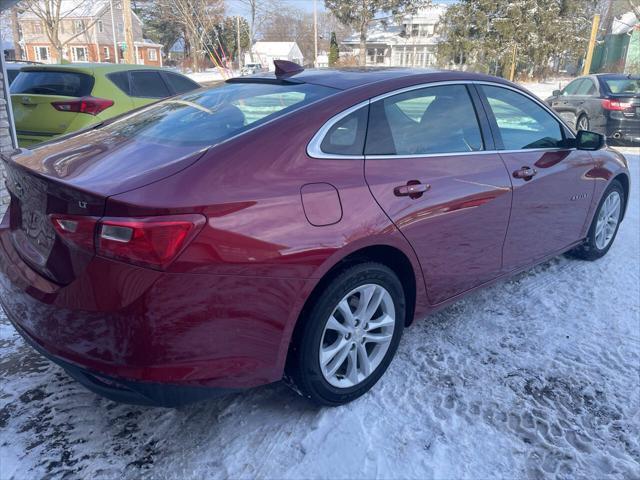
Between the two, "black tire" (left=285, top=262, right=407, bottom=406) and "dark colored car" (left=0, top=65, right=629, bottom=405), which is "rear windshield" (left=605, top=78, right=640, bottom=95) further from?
"black tire" (left=285, top=262, right=407, bottom=406)

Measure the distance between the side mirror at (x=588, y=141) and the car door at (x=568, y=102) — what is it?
28.6 ft

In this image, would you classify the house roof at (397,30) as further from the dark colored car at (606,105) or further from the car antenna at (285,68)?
the car antenna at (285,68)

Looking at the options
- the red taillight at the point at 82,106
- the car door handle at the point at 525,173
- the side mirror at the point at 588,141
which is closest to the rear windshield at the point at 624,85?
the side mirror at the point at 588,141

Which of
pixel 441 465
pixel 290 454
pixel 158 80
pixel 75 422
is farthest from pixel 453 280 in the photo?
pixel 158 80

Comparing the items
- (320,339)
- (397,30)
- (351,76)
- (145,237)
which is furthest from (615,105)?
(397,30)

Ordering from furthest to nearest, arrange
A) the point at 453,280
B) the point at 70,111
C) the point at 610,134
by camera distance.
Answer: the point at 610,134 → the point at 70,111 → the point at 453,280

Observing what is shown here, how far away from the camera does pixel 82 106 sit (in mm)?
6434

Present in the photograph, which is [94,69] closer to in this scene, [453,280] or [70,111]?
[70,111]

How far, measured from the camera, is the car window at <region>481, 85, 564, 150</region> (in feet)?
11.3

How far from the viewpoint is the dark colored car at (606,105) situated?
1059cm

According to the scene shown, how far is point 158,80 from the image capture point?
312 inches

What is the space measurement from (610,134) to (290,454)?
1089cm

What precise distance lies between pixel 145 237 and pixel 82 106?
536cm

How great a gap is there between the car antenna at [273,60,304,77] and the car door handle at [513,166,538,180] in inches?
59.7
